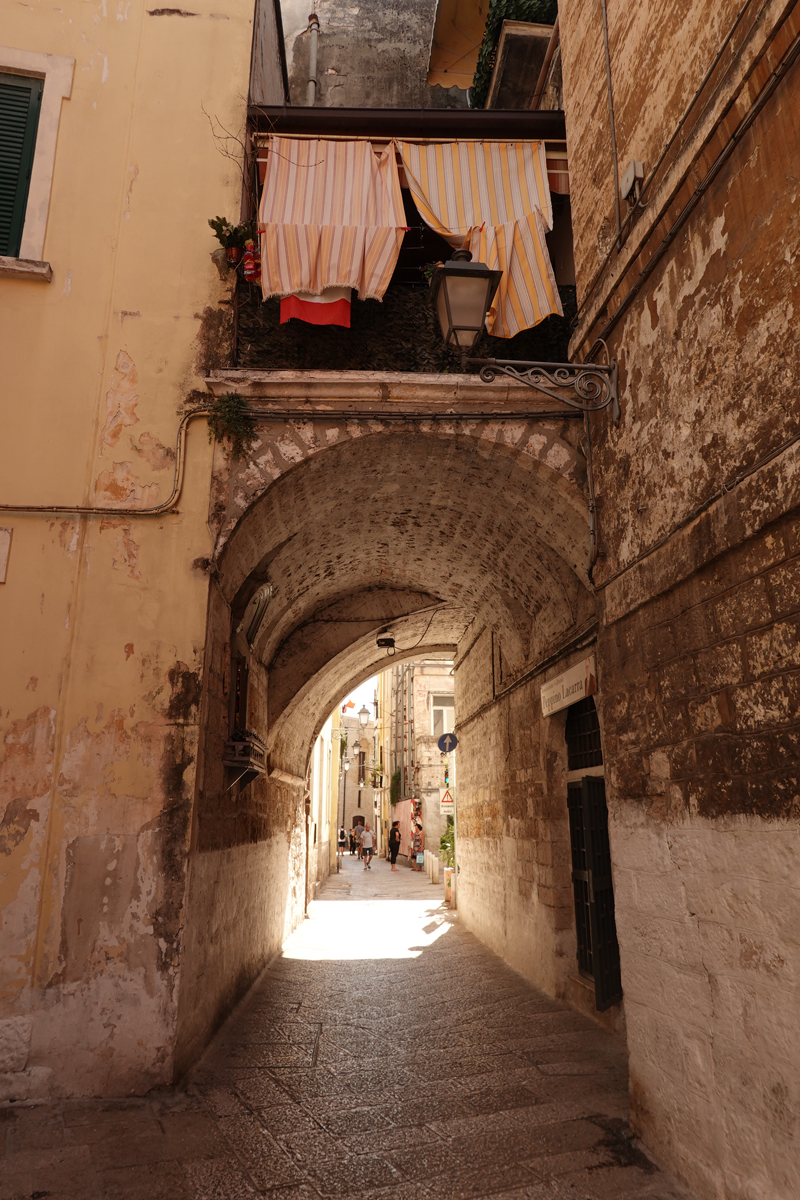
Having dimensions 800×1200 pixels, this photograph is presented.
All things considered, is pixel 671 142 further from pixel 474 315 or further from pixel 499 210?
pixel 499 210

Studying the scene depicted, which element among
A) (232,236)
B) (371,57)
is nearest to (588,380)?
(232,236)

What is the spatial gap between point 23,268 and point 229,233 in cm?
140

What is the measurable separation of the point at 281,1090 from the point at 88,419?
4261mm

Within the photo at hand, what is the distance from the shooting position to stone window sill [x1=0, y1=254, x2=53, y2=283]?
4.98 m

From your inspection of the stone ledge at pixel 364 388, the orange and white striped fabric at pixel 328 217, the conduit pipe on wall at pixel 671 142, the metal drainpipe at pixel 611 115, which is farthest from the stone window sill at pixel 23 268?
the metal drainpipe at pixel 611 115

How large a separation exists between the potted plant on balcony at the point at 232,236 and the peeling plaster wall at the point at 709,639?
247 cm

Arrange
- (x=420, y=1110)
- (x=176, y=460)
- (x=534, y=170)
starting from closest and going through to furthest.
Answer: (x=420, y=1110) → (x=176, y=460) → (x=534, y=170)

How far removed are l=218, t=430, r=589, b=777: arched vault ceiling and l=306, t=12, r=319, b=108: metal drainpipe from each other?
247 inches

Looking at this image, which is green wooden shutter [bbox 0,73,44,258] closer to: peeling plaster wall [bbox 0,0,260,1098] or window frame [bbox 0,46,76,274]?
window frame [bbox 0,46,76,274]

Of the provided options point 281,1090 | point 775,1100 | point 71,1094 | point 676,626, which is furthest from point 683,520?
point 71,1094

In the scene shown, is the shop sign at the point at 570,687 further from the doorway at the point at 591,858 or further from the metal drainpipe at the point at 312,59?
the metal drainpipe at the point at 312,59

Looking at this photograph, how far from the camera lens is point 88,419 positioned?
4.93 meters

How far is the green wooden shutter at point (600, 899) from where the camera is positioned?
5.21 metres

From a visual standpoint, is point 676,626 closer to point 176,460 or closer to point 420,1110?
point 420,1110
